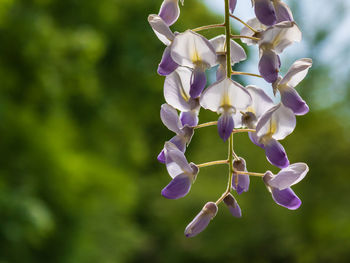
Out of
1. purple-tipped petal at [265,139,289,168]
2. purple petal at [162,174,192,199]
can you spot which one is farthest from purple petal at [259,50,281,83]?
purple petal at [162,174,192,199]

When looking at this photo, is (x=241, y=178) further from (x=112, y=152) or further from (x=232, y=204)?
(x=112, y=152)

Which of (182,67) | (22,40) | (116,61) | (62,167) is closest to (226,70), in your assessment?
(182,67)

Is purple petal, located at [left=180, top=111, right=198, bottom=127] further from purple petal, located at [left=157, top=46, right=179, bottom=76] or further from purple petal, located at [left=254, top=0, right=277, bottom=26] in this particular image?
purple petal, located at [left=254, top=0, right=277, bottom=26]

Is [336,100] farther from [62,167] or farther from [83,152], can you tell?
[62,167]

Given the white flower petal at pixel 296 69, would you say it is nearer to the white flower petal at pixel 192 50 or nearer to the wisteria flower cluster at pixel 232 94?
the wisteria flower cluster at pixel 232 94

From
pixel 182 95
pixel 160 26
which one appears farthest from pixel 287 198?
pixel 160 26

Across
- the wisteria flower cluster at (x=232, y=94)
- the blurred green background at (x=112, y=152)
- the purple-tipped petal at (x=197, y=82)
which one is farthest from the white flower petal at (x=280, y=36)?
the blurred green background at (x=112, y=152)
